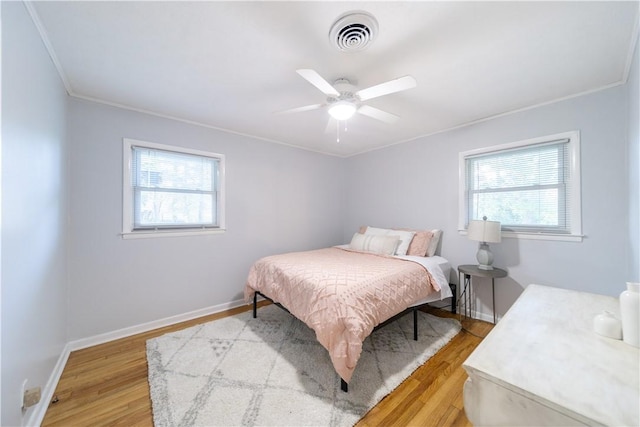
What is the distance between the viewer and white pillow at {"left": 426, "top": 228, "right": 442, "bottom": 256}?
3.17m

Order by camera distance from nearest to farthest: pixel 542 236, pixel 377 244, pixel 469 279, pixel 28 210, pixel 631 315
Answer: pixel 631 315 < pixel 28 210 < pixel 542 236 < pixel 469 279 < pixel 377 244

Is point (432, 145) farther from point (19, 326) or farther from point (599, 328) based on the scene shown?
point (19, 326)

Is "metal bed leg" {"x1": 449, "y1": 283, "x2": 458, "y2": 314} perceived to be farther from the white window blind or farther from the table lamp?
the white window blind

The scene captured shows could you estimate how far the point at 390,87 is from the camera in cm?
168

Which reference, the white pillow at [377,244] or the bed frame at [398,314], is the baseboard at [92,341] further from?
the white pillow at [377,244]

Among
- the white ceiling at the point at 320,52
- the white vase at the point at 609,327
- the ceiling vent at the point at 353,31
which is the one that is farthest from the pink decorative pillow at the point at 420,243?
the ceiling vent at the point at 353,31

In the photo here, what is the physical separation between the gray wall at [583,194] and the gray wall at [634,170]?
0.20m

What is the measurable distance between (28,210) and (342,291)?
6.67 feet

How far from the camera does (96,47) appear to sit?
168 cm

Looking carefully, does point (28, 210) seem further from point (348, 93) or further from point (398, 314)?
point (398, 314)

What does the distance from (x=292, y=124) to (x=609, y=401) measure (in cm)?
315

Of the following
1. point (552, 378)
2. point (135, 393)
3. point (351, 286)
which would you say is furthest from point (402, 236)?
point (135, 393)

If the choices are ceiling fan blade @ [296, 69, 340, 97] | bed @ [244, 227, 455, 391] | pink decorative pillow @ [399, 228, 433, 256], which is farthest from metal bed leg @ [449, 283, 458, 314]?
ceiling fan blade @ [296, 69, 340, 97]

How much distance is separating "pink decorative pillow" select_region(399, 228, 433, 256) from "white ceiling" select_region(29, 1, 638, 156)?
1.53 meters
